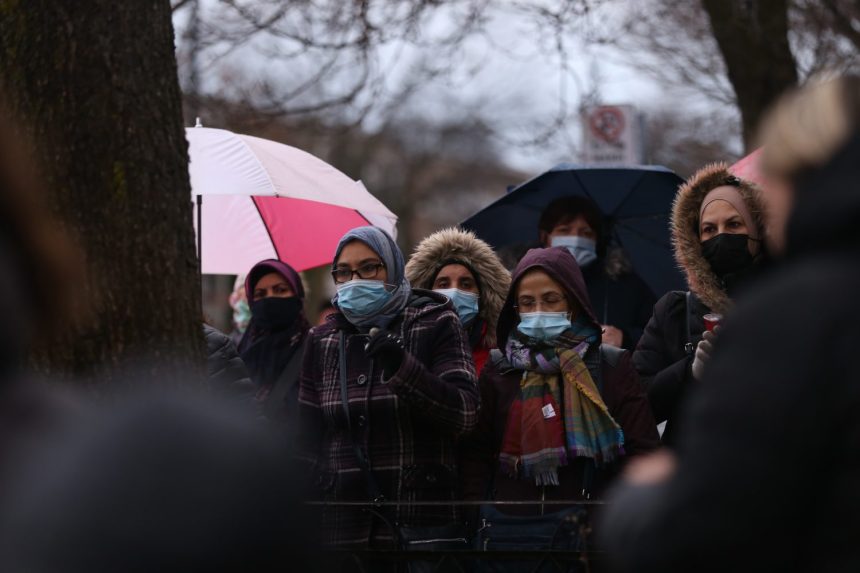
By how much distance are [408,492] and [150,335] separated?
1537mm

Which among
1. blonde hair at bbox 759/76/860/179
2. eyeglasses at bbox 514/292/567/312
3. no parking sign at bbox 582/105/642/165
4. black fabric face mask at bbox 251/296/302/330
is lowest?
black fabric face mask at bbox 251/296/302/330

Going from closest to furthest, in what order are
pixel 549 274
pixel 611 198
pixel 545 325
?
pixel 545 325 → pixel 549 274 → pixel 611 198

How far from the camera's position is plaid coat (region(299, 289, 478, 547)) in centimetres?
481

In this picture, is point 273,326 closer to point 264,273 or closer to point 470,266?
point 264,273

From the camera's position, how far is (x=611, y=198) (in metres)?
7.53

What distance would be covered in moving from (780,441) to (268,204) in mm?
5955

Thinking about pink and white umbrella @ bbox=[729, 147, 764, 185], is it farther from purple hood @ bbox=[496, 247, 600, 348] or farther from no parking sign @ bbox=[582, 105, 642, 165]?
no parking sign @ bbox=[582, 105, 642, 165]

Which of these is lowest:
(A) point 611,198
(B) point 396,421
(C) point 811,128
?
(B) point 396,421

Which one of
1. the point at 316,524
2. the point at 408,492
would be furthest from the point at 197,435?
the point at 408,492

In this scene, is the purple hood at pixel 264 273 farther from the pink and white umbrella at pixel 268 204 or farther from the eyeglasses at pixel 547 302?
the eyeglasses at pixel 547 302

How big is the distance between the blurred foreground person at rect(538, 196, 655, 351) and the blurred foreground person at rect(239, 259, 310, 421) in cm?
139

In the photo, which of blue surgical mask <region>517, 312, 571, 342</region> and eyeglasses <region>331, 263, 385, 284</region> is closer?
blue surgical mask <region>517, 312, 571, 342</region>

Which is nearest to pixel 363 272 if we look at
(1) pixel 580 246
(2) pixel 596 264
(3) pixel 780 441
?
(1) pixel 580 246

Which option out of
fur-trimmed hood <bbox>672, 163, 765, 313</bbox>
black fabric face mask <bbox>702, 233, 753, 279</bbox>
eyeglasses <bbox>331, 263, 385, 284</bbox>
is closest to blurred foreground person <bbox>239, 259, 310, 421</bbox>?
eyeglasses <bbox>331, 263, 385, 284</bbox>
